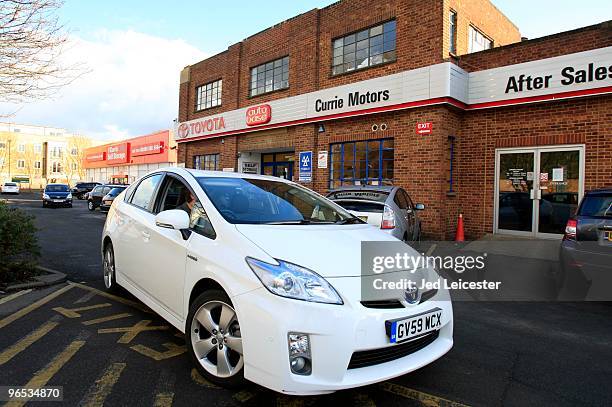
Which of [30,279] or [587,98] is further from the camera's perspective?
[587,98]

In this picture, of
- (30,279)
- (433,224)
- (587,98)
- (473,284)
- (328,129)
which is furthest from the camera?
(328,129)

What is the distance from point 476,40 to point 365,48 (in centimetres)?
340

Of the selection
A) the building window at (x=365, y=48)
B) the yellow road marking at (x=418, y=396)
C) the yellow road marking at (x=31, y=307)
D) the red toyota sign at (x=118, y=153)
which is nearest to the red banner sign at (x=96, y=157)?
the red toyota sign at (x=118, y=153)

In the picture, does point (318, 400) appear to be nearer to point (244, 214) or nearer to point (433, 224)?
point (244, 214)

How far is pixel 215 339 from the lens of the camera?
9.54 feet

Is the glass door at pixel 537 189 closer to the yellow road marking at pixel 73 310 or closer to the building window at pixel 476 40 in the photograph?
the building window at pixel 476 40

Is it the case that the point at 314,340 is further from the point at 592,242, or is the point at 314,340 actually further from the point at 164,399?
the point at 592,242

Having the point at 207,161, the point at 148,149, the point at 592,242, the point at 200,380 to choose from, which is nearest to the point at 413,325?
the point at 200,380

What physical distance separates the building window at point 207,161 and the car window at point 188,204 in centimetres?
1519

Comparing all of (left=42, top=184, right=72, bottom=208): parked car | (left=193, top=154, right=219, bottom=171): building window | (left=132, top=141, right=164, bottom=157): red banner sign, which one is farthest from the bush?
(left=132, top=141, right=164, bottom=157): red banner sign

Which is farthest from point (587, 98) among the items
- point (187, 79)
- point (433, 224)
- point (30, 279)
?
point (187, 79)

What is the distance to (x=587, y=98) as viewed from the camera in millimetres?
9344

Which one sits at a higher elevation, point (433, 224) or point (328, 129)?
point (328, 129)

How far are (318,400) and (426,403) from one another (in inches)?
28.7
